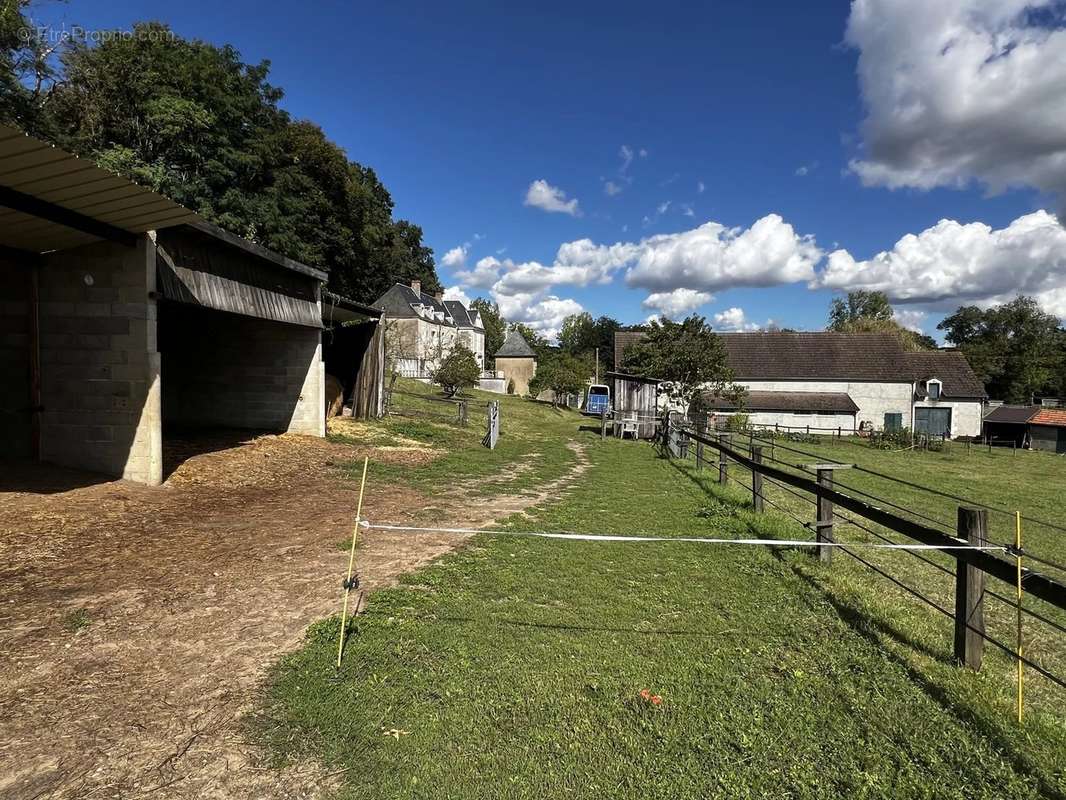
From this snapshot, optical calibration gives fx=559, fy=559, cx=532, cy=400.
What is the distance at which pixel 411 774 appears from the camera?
2590 mm

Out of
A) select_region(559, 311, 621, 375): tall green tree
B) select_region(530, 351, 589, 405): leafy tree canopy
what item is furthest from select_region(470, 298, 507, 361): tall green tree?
select_region(530, 351, 589, 405): leafy tree canopy

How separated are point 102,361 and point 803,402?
40.5 m

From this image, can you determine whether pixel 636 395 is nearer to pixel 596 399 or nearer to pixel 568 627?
pixel 596 399

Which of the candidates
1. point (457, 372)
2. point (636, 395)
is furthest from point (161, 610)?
point (457, 372)

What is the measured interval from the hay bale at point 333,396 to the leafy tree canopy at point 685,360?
43.3ft

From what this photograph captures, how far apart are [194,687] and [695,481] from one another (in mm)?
10585

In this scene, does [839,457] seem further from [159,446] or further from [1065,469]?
[159,446]

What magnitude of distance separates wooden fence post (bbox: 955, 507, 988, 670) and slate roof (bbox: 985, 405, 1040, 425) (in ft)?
152

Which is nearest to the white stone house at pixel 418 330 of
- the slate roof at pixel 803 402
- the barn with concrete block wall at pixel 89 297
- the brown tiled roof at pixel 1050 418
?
the slate roof at pixel 803 402

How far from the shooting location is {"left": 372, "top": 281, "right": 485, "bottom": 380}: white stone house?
43.0 meters

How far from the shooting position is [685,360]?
24.5m

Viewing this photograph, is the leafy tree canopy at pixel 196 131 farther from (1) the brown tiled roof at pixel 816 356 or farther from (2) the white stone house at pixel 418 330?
(1) the brown tiled roof at pixel 816 356

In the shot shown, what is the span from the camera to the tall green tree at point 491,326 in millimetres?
82575

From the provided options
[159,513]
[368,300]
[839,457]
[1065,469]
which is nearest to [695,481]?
[159,513]
